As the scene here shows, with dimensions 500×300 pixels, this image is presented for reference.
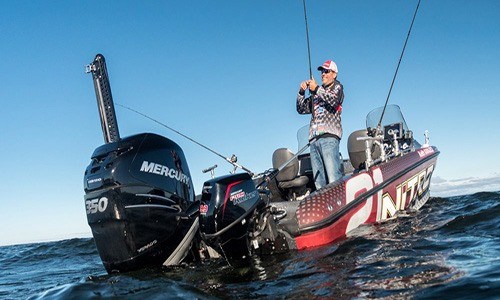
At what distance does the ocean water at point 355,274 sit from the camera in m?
2.54

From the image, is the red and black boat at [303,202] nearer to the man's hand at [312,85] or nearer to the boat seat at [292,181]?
the boat seat at [292,181]

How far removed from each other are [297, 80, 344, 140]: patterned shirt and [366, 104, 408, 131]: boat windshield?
1881mm

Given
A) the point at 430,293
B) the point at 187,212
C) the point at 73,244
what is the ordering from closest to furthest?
the point at 430,293 < the point at 187,212 < the point at 73,244

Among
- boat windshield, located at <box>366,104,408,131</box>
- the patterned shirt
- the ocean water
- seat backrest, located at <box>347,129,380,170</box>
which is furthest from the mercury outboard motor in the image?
boat windshield, located at <box>366,104,408,131</box>

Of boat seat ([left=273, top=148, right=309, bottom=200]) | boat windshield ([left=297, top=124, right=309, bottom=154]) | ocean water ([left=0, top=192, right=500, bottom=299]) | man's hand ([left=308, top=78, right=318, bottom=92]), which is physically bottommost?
ocean water ([left=0, top=192, right=500, bottom=299])

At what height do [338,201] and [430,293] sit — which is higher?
[338,201]

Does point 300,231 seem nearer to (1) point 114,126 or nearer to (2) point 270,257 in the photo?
(2) point 270,257

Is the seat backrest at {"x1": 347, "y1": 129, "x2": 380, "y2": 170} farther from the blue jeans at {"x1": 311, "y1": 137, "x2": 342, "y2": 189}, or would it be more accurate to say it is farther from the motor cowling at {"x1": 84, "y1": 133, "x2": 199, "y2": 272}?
the motor cowling at {"x1": 84, "y1": 133, "x2": 199, "y2": 272}

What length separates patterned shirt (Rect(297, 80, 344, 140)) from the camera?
214 inches

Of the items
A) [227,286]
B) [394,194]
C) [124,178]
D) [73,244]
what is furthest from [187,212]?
[73,244]

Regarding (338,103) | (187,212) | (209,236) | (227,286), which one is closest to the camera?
(227,286)

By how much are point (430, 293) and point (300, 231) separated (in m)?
1.98

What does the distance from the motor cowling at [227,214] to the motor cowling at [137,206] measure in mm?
319

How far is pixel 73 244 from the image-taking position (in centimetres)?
973
